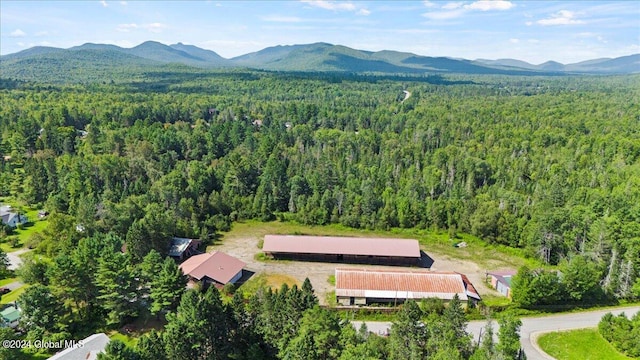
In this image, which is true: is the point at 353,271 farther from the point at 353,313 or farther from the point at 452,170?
the point at 452,170

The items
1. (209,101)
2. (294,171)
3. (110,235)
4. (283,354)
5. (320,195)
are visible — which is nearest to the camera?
(283,354)

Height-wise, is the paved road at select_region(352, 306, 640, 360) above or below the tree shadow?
above

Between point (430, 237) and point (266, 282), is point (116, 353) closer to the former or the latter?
point (266, 282)

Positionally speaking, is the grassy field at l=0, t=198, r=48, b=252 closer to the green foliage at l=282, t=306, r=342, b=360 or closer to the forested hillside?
the forested hillside

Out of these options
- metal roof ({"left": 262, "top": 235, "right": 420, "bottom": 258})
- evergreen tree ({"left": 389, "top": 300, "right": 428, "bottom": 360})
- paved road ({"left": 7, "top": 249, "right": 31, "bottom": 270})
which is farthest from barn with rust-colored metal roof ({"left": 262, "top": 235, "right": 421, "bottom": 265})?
paved road ({"left": 7, "top": 249, "right": 31, "bottom": 270})

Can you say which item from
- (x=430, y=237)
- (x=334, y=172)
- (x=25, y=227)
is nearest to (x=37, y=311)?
(x=25, y=227)

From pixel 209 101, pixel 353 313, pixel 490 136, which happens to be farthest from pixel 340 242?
pixel 209 101
